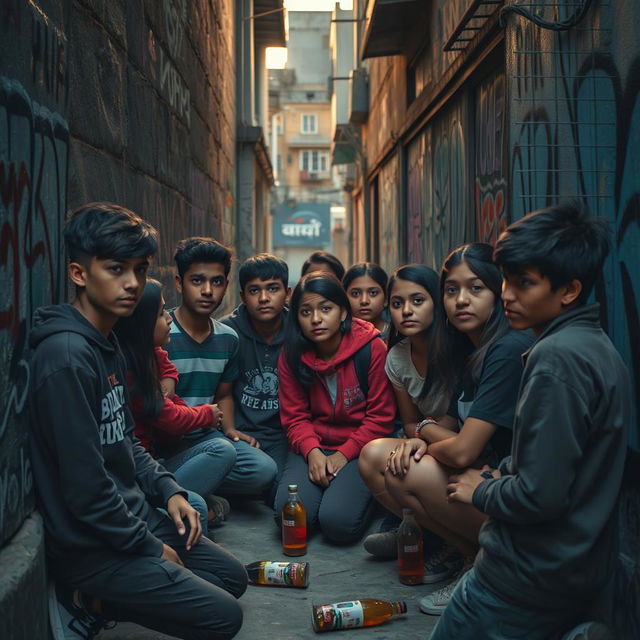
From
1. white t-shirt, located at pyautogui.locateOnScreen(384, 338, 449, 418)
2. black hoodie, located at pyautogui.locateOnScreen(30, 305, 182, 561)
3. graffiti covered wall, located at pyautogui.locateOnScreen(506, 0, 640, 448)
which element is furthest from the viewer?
white t-shirt, located at pyautogui.locateOnScreen(384, 338, 449, 418)

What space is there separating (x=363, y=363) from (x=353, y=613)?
5.34 ft

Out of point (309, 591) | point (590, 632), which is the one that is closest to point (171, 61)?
point (309, 591)

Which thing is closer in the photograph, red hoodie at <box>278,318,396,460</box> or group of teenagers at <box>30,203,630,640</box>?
group of teenagers at <box>30,203,630,640</box>

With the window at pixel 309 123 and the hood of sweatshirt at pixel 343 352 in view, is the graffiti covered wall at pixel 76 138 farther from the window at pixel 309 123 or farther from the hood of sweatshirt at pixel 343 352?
the window at pixel 309 123

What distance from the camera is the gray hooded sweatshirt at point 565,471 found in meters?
2.39

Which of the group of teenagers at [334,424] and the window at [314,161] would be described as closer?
the group of teenagers at [334,424]

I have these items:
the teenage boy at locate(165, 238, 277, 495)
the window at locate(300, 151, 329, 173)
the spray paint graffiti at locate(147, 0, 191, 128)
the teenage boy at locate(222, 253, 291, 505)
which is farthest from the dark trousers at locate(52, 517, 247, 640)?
the window at locate(300, 151, 329, 173)

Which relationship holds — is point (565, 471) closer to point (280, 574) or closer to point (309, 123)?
point (280, 574)

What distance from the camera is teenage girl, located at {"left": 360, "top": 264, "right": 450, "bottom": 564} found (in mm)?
4070

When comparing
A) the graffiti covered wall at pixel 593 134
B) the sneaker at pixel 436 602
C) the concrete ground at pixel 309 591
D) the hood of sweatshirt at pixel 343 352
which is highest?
the graffiti covered wall at pixel 593 134

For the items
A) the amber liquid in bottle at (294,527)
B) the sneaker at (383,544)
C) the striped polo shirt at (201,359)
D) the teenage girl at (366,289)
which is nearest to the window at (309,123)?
the teenage girl at (366,289)

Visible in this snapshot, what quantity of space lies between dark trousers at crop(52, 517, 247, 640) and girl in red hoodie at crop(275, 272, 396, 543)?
1471 millimetres

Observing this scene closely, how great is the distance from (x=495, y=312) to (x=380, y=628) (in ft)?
4.57

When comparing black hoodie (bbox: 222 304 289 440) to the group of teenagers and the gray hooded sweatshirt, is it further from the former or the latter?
the gray hooded sweatshirt
